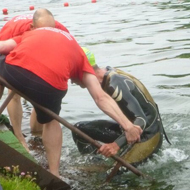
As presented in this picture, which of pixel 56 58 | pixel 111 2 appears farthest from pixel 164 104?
pixel 111 2

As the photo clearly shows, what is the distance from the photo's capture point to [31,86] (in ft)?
22.5

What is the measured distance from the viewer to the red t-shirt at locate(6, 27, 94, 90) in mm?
6848

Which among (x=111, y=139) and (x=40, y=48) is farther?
(x=111, y=139)

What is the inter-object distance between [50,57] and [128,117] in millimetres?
1397

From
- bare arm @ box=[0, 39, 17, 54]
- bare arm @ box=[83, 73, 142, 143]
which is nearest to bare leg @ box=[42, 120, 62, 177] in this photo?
bare arm @ box=[83, 73, 142, 143]

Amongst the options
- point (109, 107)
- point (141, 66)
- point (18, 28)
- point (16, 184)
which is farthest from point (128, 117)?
point (141, 66)

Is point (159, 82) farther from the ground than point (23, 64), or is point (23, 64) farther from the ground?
point (23, 64)

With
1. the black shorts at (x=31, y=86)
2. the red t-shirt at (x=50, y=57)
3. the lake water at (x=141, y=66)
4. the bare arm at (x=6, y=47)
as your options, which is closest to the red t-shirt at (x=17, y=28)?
the bare arm at (x=6, y=47)

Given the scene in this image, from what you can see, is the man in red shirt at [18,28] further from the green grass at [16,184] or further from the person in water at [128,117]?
the green grass at [16,184]

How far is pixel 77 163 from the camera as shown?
8.45m

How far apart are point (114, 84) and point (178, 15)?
17676 millimetres

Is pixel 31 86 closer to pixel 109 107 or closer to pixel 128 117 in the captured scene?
pixel 109 107

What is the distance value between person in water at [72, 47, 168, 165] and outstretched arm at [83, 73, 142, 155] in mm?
271

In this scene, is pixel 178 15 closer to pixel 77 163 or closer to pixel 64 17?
pixel 64 17
